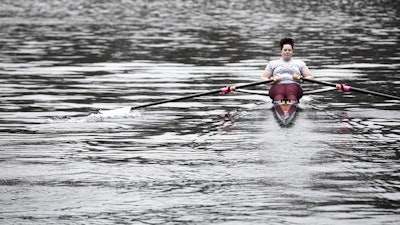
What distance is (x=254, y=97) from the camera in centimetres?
2312

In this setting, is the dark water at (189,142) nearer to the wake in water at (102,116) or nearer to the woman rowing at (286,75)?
the wake in water at (102,116)

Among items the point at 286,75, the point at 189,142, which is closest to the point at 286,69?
the point at 286,75

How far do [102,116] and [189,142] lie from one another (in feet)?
11.4

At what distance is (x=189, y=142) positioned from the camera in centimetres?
1608

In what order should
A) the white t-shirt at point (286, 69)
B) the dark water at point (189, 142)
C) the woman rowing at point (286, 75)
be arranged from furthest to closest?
the white t-shirt at point (286, 69)
the woman rowing at point (286, 75)
the dark water at point (189, 142)

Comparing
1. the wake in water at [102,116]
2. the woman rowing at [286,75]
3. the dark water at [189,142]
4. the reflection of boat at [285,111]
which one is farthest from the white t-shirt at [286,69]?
the wake in water at [102,116]

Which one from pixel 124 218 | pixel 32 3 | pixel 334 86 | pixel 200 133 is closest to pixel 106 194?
pixel 124 218

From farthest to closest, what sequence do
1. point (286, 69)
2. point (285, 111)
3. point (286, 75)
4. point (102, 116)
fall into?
point (286, 69), point (286, 75), point (102, 116), point (285, 111)

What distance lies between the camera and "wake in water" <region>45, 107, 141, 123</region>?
61.4 ft

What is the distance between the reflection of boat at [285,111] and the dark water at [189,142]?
17 cm

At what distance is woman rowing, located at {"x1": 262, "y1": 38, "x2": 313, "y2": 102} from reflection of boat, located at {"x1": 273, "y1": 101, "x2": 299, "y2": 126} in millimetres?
201

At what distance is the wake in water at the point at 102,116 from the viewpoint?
18.7 metres

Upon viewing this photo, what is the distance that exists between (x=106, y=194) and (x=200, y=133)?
5.20 m

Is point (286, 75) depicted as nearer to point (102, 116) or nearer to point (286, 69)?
point (286, 69)
